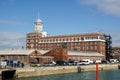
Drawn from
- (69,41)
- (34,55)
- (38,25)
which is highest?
(38,25)

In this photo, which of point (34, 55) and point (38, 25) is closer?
point (34, 55)

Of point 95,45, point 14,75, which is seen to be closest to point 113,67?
point 95,45

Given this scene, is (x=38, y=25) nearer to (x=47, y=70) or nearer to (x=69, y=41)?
(x=69, y=41)

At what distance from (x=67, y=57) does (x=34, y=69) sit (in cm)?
4484

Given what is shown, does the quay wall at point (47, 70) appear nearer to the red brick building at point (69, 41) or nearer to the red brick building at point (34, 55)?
A: the red brick building at point (34, 55)

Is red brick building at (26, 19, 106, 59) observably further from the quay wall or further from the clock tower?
the quay wall

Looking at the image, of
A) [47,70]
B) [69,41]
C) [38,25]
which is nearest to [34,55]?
[47,70]

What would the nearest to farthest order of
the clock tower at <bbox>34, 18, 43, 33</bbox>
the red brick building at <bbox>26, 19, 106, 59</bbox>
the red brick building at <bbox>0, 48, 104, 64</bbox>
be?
the red brick building at <bbox>0, 48, 104, 64</bbox>, the red brick building at <bbox>26, 19, 106, 59</bbox>, the clock tower at <bbox>34, 18, 43, 33</bbox>

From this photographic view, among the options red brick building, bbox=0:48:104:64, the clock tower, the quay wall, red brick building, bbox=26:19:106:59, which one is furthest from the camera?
the clock tower

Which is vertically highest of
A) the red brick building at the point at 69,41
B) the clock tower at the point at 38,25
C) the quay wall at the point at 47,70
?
the clock tower at the point at 38,25

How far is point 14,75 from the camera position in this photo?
62406 millimetres

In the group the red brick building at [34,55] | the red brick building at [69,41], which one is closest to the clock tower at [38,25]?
the red brick building at [69,41]

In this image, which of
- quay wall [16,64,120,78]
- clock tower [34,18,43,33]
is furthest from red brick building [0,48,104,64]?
clock tower [34,18,43,33]

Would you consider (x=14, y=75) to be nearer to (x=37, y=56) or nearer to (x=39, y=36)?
(x=37, y=56)
